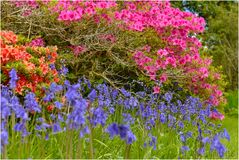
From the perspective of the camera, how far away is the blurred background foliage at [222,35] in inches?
738

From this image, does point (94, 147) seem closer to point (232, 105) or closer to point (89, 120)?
point (89, 120)

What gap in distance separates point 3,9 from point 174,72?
3135 mm

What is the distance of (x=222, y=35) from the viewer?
19.1 meters

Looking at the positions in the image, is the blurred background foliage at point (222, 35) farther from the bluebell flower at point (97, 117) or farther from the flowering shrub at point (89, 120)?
the bluebell flower at point (97, 117)

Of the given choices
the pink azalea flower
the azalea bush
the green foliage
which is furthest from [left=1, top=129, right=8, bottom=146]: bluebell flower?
the green foliage

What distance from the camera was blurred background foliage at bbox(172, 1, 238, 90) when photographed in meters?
18.8

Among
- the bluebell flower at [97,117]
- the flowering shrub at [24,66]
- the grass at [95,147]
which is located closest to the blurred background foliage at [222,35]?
the flowering shrub at [24,66]

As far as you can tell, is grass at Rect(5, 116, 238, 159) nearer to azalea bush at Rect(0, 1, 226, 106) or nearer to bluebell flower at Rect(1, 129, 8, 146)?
bluebell flower at Rect(1, 129, 8, 146)

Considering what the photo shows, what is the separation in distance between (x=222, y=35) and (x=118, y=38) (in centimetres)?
1220

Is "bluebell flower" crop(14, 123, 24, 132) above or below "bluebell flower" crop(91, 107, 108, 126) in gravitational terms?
below

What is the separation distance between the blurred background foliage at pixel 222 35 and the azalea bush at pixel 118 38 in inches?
407

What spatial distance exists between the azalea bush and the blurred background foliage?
10.3 metres

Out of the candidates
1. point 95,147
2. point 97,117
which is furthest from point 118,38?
point 97,117

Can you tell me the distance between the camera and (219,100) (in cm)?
926
